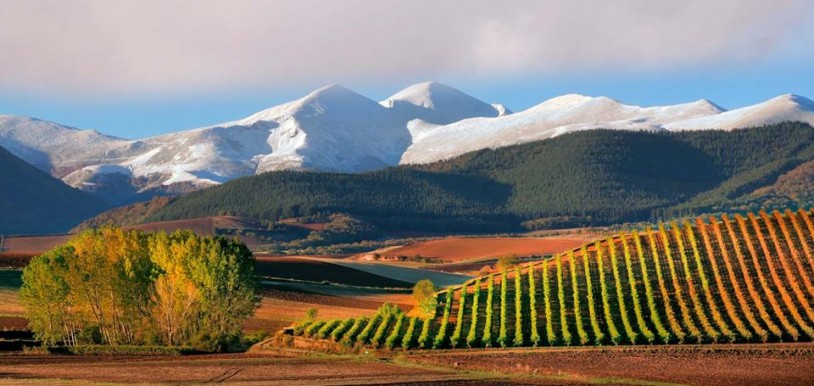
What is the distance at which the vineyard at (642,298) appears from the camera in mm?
72562

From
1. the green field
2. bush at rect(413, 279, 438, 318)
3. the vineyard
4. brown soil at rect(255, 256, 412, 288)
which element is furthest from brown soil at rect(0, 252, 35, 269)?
the vineyard

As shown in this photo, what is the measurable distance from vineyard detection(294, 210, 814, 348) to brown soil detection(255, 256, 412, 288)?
44691 millimetres

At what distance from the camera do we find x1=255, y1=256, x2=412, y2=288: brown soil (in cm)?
13938

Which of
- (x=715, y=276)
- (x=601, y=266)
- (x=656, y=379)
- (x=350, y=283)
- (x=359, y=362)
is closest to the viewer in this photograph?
(x=656, y=379)

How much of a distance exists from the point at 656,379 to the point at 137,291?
44.5 m

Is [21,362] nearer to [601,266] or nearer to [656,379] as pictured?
[656,379]

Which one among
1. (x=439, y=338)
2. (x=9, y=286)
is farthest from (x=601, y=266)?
(x=9, y=286)

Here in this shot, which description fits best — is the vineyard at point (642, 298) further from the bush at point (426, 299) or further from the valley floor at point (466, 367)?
the valley floor at point (466, 367)

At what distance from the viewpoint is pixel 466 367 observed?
64.2 metres

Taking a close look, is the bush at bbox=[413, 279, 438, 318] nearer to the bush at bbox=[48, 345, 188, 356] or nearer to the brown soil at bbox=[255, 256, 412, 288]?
the bush at bbox=[48, 345, 188, 356]

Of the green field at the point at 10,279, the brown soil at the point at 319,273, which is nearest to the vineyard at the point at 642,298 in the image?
the green field at the point at 10,279

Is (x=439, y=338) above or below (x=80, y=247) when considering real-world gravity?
below

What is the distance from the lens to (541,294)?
283 ft

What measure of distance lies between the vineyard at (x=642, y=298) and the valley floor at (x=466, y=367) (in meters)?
3.13
